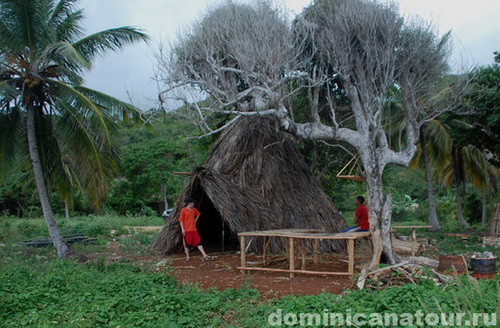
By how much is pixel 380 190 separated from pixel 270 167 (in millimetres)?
3234

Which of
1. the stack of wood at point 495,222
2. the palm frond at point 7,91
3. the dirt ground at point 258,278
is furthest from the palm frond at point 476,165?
the palm frond at point 7,91

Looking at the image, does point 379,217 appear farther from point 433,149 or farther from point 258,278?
point 433,149

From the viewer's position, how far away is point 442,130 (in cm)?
1741

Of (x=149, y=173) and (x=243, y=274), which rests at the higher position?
(x=149, y=173)

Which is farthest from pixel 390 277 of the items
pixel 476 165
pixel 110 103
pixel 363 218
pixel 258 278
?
pixel 476 165

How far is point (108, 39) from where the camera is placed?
11.3 m

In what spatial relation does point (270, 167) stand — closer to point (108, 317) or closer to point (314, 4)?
point (314, 4)

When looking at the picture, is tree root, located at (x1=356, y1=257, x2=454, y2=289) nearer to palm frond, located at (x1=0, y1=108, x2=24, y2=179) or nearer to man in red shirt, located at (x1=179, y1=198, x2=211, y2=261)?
man in red shirt, located at (x1=179, y1=198, x2=211, y2=261)

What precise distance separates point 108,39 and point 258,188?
4.99 m

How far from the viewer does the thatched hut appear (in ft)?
Answer: 36.1

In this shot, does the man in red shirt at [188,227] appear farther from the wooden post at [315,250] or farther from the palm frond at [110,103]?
the palm frond at [110,103]

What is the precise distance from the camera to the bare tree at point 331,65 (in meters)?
9.79

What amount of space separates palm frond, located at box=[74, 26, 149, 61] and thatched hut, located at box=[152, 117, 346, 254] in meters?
3.34

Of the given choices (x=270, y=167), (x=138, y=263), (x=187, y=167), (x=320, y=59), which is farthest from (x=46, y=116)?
(x=187, y=167)
